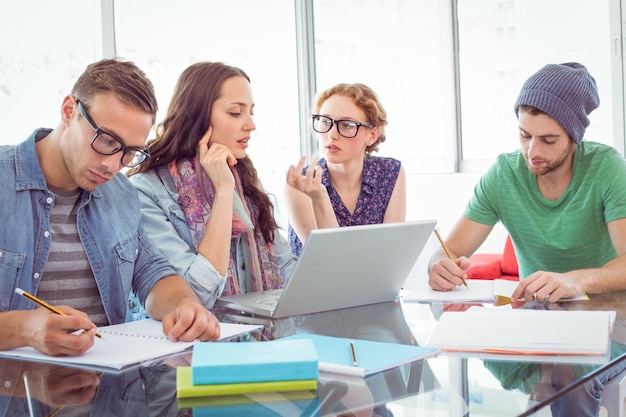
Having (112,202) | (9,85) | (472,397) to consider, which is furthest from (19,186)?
(9,85)

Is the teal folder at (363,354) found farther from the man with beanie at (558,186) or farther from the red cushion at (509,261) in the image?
the red cushion at (509,261)

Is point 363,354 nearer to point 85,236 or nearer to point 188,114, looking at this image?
point 85,236

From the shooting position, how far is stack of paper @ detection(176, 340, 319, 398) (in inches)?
41.4

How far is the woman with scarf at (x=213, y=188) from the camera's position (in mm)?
2018

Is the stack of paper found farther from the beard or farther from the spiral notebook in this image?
the beard

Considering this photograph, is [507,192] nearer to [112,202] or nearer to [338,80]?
[112,202]

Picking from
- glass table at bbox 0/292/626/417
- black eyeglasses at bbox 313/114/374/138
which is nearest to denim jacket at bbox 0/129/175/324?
glass table at bbox 0/292/626/417

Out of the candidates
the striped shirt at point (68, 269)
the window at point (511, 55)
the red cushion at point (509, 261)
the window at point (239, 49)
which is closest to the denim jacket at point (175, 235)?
the striped shirt at point (68, 269)

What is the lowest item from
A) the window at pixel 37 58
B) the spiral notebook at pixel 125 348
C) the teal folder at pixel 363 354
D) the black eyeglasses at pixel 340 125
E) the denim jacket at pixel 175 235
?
the spiral notebook at pixel 125 348

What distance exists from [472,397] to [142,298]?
105 centimetres

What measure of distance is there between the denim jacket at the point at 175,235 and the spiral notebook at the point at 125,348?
10.9 inches

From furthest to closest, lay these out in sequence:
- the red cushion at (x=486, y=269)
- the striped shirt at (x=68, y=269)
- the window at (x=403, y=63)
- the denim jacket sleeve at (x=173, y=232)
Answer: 1. the window at (x=403, y=63)
2. the red cushion at (x=486, y=269)
3. the denim jacket sleeve at (x=173, y=232)
4. the striped shirt at (x=68, y=269)

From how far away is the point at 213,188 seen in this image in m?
2.21

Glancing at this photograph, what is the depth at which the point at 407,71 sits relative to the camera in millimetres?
5406
